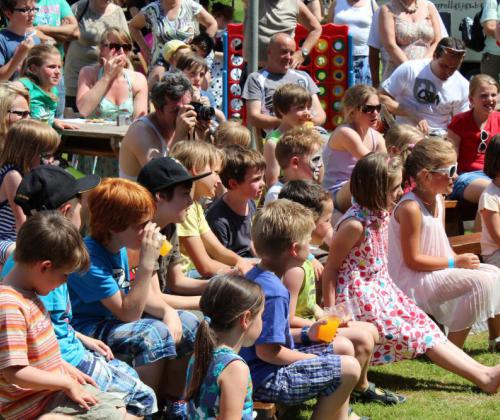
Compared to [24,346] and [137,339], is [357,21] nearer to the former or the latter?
[137,339]

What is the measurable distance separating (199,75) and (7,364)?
4.74 metres

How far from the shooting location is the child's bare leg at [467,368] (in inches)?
→ 213

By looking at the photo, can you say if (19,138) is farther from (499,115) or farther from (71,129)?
(499,115)

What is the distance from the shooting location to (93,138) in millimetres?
7867

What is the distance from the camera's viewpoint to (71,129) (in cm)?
779

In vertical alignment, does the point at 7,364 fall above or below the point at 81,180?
below

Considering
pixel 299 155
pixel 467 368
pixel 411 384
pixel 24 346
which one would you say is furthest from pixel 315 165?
pixel 24 346

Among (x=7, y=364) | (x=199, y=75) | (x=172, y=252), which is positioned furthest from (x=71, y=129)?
(x=7, y=364)

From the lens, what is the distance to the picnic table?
7.53 m

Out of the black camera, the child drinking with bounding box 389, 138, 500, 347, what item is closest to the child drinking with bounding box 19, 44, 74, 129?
the black camera

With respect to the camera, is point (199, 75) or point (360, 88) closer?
point (360, 88)

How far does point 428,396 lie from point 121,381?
205cm

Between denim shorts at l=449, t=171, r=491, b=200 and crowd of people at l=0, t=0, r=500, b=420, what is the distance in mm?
18

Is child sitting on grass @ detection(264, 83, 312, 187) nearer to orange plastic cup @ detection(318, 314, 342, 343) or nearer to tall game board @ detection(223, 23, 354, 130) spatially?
orange plastic cup @ detection(318, 314, 342, 343)
